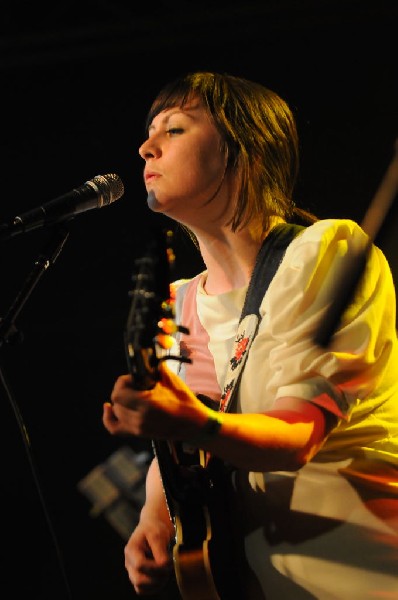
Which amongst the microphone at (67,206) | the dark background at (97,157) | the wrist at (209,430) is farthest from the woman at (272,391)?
the dark background at (97,157)

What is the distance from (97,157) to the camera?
328 centimetres

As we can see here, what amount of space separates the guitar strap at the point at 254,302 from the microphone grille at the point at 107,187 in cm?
41

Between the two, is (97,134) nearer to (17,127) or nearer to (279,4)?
(17,127)

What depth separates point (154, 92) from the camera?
3.26m

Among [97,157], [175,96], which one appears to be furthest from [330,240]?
[97,157]

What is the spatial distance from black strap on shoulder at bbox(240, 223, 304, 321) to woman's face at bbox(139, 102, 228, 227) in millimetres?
182

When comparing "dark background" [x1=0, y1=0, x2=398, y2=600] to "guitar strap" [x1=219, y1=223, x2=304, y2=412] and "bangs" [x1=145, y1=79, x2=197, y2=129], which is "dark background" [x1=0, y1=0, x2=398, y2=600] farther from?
"guitar strap" [x1=219, y1=223, x2=304, y2=412]

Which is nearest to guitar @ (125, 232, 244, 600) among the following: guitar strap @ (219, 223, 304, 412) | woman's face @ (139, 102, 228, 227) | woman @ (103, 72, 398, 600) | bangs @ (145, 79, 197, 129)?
woman @ (103, 72, 398, 600)

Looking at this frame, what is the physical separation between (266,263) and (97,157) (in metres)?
1.80

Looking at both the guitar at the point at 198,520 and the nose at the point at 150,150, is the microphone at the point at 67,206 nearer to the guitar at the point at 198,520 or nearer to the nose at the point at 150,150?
the nose at the point at 150,150

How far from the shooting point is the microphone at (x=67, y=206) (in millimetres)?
1601

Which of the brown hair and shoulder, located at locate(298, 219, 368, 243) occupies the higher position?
the brown hair

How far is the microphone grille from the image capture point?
70.2 inches

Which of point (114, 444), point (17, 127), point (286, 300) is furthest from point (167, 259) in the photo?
point (17, 127)
